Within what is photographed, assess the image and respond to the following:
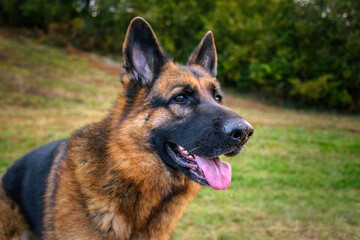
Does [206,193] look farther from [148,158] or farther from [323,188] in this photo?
[148,158]

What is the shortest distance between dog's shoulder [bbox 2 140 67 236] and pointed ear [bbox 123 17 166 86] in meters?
1.21

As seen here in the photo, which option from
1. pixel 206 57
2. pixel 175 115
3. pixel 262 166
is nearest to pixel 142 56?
pixel 175 115

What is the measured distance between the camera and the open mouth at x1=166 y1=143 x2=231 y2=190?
2295mm

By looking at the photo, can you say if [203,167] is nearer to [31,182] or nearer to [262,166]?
[31,182]

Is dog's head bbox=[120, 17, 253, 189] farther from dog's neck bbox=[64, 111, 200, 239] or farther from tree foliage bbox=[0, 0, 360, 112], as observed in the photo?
tree foliage bbox=[0, 0, 360, 112]

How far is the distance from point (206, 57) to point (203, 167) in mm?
1638

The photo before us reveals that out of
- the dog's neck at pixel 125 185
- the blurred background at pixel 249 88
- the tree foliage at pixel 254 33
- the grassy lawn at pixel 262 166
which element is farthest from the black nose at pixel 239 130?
the tree foliage at pixel 254 33

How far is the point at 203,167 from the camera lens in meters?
2.36

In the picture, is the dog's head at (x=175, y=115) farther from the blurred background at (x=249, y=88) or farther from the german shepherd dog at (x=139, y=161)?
the blurred background at (x=249, y=88)

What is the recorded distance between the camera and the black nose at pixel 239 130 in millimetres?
2162

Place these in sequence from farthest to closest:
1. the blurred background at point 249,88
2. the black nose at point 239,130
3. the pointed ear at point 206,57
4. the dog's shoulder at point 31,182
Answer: the blurred background at point 249,88 → the pointed ear at point 206,57 → the dog's shoulder at point 31,182 → the black nose at point 239,130

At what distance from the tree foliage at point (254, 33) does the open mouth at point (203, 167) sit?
50.2 feet

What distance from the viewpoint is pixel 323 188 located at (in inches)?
211

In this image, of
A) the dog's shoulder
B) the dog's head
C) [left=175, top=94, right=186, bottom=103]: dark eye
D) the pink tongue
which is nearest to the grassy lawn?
the pink tongue
